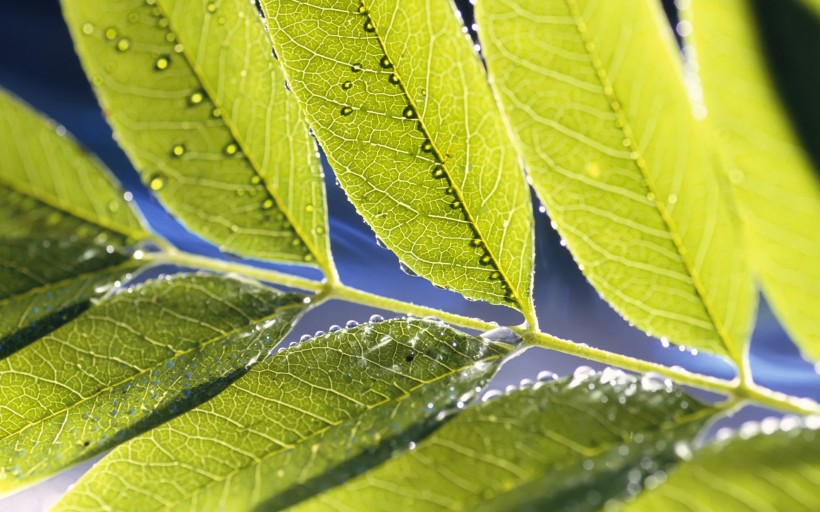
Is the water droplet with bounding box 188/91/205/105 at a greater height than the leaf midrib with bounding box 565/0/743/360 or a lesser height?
greater

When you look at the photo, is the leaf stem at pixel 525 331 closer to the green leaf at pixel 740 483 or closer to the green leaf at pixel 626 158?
the green leaf at pixel 626 158

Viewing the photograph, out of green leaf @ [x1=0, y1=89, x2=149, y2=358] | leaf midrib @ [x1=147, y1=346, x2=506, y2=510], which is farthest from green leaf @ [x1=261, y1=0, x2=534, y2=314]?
green leaf @ [x1=0, y1=89, x2=149, y2=358]

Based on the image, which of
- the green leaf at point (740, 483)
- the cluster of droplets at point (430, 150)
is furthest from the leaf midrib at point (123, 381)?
the green leaf at point (740, 483)

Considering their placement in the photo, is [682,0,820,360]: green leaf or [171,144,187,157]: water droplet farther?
[171,144,187,157]: water droplet

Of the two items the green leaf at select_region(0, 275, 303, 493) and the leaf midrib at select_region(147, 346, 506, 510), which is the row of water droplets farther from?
the leaf midrib at select_region(147, 346, 506, 510)

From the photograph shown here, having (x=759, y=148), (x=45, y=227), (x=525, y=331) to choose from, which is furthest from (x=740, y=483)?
(x=45, y=227)

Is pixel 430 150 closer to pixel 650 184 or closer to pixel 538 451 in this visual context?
pixel 650 184
